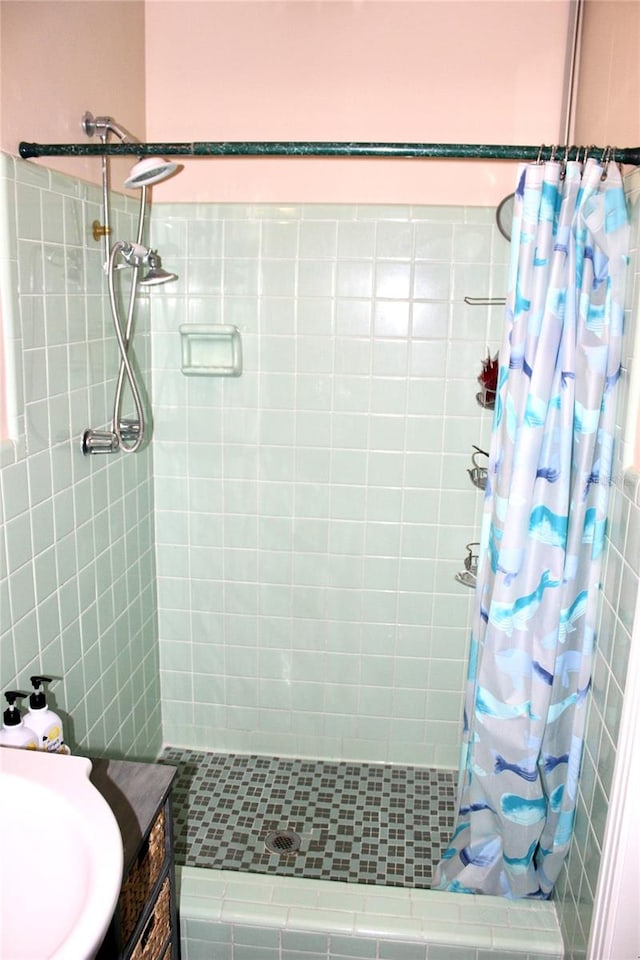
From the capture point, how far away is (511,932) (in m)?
1.83

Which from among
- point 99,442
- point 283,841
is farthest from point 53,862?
point 283,841

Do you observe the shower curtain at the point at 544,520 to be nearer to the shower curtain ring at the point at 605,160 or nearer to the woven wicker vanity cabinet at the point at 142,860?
the shower curtain ring at the point at 605,160

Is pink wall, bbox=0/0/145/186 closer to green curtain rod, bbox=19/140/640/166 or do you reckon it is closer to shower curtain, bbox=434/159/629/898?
green curtain rod, bbox=19/140/640/166

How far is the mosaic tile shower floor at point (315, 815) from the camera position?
2211mm

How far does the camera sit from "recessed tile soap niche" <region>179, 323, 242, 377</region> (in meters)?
2.45

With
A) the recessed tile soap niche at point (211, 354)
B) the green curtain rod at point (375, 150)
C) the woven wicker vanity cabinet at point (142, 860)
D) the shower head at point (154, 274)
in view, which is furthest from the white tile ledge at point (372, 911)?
the green curtain rod at point (375, 150)

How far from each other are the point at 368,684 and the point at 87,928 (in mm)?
1807

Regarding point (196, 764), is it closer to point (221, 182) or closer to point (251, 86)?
point (221, 182)

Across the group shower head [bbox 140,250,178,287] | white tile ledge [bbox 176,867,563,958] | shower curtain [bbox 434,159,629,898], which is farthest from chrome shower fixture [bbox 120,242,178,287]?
white tile ledge [bbox 176,867,563,958]

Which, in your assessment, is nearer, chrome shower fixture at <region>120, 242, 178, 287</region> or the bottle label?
the bottle label

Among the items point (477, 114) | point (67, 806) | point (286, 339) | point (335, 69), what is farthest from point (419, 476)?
point (67, 806)

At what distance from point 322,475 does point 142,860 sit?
136 cm

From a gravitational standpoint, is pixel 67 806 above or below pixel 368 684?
above

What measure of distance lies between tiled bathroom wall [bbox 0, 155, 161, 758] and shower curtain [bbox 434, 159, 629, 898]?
1065 mm
